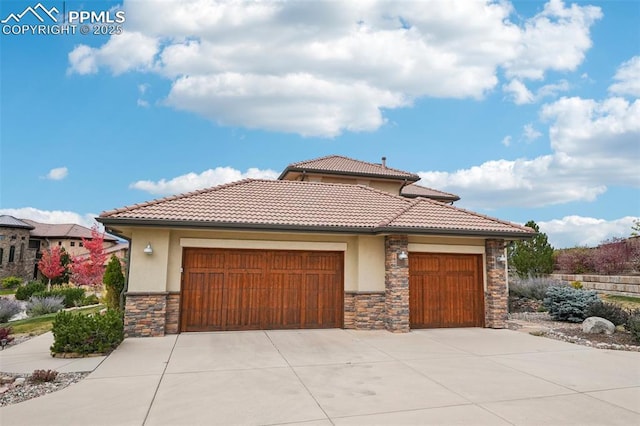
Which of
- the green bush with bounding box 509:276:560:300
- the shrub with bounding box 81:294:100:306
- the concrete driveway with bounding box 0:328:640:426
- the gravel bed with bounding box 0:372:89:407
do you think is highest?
the green bush with bounding box 509:276:560:300

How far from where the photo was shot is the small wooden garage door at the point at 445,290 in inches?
455

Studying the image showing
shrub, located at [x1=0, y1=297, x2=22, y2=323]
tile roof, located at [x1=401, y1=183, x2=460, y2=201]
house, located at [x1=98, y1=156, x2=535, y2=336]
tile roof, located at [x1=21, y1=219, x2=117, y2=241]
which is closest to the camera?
house, located at [x1=98, y1=156, x2=535, y2=336]

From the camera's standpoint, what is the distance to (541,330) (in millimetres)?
11367

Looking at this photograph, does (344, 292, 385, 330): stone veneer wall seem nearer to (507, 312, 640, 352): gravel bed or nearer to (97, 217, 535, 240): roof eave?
(97, 217, 535, 240): roof eave

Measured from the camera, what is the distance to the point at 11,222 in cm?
3756

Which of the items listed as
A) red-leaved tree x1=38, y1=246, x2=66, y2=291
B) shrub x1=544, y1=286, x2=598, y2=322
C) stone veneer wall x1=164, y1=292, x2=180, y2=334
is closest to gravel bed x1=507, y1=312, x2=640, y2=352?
shrub x1=544, y1=286, x2=598, y2=322

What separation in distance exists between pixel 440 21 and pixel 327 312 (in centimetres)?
901

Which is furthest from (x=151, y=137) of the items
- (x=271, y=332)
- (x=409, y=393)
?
(x=409, y=393)

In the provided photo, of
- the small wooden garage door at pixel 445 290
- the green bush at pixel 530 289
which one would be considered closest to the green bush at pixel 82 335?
the small wooden garage door at pixel 445 290

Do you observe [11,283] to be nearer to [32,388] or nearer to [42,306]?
[42,306]

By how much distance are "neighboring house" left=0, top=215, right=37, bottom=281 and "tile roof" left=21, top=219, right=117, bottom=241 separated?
147 cm

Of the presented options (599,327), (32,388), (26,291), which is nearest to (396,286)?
(599,327)

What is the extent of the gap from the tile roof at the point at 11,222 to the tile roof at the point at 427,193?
37.1m

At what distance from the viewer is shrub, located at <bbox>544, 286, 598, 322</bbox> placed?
13156 mm
